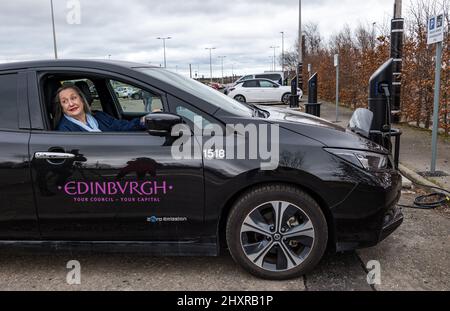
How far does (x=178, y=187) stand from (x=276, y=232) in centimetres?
79

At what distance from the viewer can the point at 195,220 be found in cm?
318

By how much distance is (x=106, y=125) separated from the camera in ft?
12.5

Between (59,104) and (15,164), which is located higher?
(59,104)

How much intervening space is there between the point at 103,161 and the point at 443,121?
25.5ft

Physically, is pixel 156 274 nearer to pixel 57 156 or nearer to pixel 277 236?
pixel 277 236

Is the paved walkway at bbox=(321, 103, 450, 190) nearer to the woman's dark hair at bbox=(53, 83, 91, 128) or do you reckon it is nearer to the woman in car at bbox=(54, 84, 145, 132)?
the woman in car at bbox=(54, 84, 145, 132)

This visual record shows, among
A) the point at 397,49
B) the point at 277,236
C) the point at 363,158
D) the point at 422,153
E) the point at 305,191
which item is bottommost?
the point at 422,153

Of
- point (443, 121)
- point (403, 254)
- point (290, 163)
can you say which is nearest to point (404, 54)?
point (443, 121)

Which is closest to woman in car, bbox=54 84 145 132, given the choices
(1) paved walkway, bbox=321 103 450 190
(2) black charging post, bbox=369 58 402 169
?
(2) black charging post, bbox=369 58 402 169

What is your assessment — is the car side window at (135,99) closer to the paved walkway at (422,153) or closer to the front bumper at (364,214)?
the front bumper at (364,214)

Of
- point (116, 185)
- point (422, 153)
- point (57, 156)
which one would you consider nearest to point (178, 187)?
point (116, 185)

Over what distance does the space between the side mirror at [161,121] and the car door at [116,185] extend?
0.26 feet
